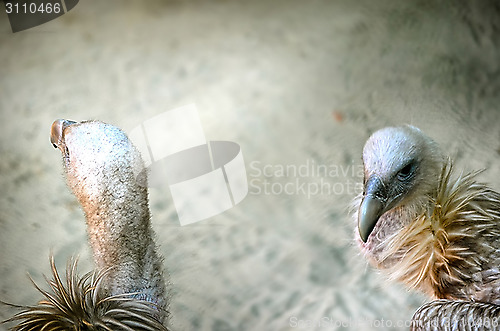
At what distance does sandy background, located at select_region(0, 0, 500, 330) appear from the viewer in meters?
1.61

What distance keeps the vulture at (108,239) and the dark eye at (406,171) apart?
543mm

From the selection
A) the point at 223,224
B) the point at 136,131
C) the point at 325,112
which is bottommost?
the point at 223,224

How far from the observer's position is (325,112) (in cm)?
207

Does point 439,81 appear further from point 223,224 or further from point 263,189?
point 223,224

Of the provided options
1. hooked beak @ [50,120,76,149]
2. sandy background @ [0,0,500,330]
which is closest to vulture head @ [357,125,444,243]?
sandy background @ [0,0,500,330]

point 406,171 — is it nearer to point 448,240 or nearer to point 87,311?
point 448,240

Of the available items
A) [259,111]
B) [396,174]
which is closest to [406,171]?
[396,174]

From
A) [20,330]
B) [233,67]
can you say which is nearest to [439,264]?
[20,330]

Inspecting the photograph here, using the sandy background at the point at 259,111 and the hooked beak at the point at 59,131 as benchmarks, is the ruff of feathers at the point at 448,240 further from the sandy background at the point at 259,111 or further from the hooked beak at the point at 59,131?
the hooked beak at the point at 59,131

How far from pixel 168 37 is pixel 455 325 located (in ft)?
5.15

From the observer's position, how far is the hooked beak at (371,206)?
1109 millimetres

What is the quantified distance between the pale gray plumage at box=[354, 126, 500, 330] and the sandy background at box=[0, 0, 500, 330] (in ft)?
0.81

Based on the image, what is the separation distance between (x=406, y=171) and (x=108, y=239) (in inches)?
25.0

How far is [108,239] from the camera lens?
1.20 metres
